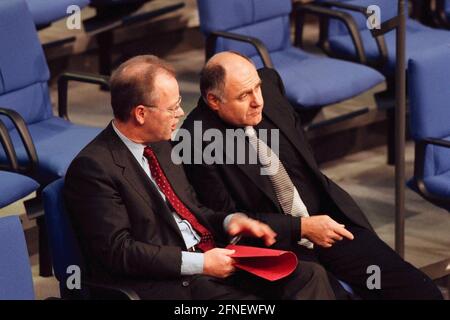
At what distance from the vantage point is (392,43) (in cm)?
514

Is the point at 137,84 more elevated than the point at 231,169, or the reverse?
the point at 137,84

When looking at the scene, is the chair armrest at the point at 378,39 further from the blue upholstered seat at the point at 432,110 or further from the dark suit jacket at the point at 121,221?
the dark suit jacket at the point at 121,221

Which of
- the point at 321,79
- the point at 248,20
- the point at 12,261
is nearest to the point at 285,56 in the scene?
the point at 248,20

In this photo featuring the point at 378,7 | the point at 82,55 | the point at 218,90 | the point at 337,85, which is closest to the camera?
the point at 218,90

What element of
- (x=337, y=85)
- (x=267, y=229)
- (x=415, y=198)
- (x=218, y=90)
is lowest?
(x=415, y=198)

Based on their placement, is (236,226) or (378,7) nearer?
(236,226)

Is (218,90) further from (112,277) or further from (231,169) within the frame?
(112,277)

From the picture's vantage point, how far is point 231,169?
132 inches

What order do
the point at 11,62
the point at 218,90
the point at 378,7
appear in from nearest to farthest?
the point at 218,90
the point at 11,62
the point at 378,7

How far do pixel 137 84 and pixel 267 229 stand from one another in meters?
0.49

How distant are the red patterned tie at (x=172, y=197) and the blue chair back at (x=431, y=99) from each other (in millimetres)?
1028

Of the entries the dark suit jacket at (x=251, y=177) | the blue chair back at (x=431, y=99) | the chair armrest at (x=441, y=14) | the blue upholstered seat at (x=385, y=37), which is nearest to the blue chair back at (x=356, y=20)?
the blue upholstered seat at (x=385, y=37)

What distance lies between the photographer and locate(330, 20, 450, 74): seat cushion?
5055 mm
